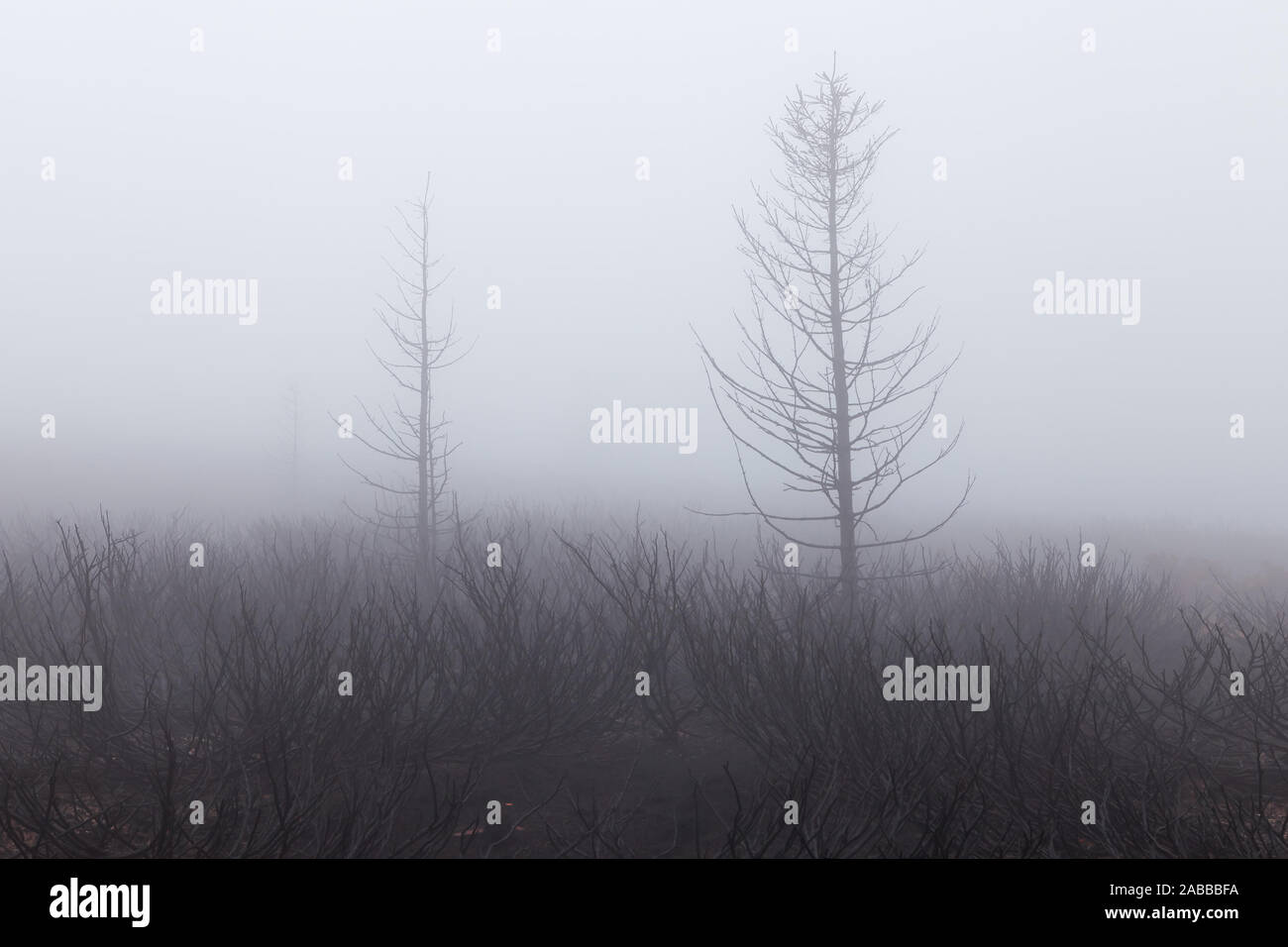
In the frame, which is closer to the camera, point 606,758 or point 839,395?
point 606,758

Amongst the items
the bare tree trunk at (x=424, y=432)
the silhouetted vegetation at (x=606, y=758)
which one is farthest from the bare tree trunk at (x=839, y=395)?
the bare tree trunk at (x=424, y=432)

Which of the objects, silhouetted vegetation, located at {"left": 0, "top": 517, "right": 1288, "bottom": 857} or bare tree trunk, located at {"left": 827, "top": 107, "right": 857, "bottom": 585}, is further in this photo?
bare tree trunk, located at {"left": 827, "top": 107, "right": 857, "bottom": 585}

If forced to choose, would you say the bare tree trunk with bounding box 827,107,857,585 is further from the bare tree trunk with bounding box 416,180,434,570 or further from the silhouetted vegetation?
the bare tree trunk with bounding box 416,180,434,570

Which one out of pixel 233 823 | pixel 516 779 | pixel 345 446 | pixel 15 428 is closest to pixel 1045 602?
pixel 516 779

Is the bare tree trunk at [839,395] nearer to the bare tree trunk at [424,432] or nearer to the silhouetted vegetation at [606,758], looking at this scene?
the silhouetted vegetation at [606,758]

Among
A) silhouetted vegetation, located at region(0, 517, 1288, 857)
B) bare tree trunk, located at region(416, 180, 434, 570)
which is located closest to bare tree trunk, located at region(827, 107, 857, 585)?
silhouetted vegetation, located at region(0, 517, 1288, 857)

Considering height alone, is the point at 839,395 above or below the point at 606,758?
above

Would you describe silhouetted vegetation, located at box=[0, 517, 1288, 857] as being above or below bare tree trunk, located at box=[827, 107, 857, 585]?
below

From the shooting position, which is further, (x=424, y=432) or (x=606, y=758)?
(x=424, y=432)

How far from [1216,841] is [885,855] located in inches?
55.6
